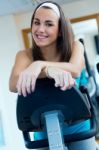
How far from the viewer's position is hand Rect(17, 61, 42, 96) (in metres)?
0.85

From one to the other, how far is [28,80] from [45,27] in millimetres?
268

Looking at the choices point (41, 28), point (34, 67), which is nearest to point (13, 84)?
point (34, 67)

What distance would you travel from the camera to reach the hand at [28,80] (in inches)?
33.6

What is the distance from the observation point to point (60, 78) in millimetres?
846

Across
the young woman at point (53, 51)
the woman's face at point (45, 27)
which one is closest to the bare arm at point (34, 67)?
the young woman at point (53, 51)

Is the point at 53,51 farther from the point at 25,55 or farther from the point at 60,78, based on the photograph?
the point at 60,78

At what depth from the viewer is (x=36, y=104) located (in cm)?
89

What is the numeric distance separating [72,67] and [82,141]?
284 millimetres

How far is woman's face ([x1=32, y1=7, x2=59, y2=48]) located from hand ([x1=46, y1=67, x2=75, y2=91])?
207 mm

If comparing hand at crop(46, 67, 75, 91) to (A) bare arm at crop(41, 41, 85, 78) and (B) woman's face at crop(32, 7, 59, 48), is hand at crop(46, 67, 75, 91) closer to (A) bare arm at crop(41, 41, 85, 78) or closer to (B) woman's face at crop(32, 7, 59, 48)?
(A) bare arm at crop(41, 41, 85, 78)

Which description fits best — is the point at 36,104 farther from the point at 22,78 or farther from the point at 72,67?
the point at 72,67

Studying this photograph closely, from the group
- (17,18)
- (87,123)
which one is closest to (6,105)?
(17,18)

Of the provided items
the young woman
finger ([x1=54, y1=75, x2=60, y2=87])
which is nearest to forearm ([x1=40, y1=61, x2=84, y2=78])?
the young woman

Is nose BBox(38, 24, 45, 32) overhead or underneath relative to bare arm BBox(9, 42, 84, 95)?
overhead
